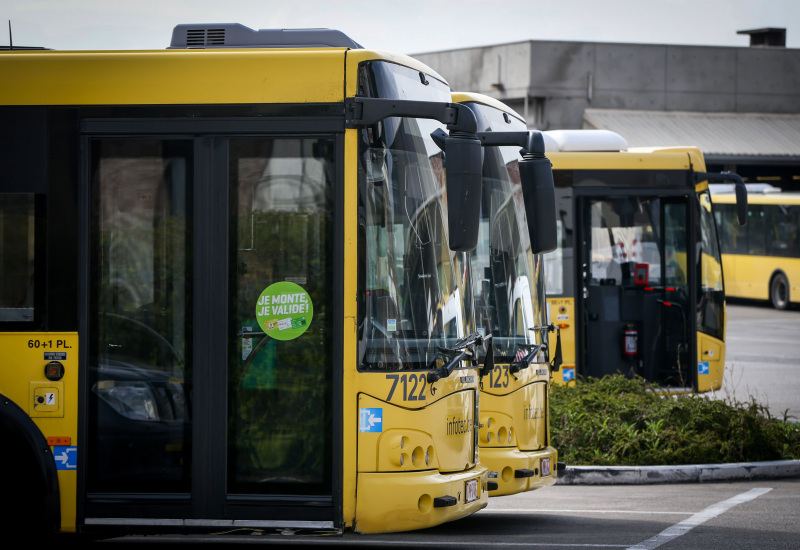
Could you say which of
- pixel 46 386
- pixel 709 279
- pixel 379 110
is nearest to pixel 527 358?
pixel 379 110

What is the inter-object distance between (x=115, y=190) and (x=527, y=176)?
2.49 metres

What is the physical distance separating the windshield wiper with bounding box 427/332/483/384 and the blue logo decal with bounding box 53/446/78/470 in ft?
6.85

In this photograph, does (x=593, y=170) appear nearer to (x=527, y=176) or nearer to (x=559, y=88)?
(x=527, y=176)

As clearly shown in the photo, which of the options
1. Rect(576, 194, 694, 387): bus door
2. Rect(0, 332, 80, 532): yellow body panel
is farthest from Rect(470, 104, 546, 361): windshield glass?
A: Rect(576, 194, 694, 387): bus door

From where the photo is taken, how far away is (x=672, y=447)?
12.1 meters

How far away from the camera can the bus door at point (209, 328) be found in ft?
23.5

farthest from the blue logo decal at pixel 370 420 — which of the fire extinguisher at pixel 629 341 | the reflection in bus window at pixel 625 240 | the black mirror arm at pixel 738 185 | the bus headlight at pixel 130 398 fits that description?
the fire extinguisher at pixel 629 341

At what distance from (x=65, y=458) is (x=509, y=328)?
3944mm

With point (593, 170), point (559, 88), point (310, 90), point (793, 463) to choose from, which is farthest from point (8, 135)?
point (559, 88)

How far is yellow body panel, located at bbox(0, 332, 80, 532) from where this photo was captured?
282 inches

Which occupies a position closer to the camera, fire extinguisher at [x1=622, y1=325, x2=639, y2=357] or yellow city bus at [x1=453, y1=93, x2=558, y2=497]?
yellow city bus at [x1=453, y1=93, x2=558, y2=497]

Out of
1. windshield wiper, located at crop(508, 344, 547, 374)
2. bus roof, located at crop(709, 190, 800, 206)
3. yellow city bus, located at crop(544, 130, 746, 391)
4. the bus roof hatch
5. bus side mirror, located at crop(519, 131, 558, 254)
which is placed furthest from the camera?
bus roof, located at crop(709, 190, 800, 206)

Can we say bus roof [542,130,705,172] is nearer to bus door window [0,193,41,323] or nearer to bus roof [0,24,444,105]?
bus roof [0,24,444,105]

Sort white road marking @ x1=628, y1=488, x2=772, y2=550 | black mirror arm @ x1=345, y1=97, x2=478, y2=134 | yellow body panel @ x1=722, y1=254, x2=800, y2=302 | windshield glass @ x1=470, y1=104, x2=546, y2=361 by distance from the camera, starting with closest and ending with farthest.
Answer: black mirror arm @ x1=345, y1=97, x2=478, y2=134 → white road marking @ x1=628, y1=488, x2=772, y2=550 → windshield glass @ x1=470, y1=104, x2=546, y2=361 → yellow body panel @ x1=722, y1=254, x2=800, y2=302
